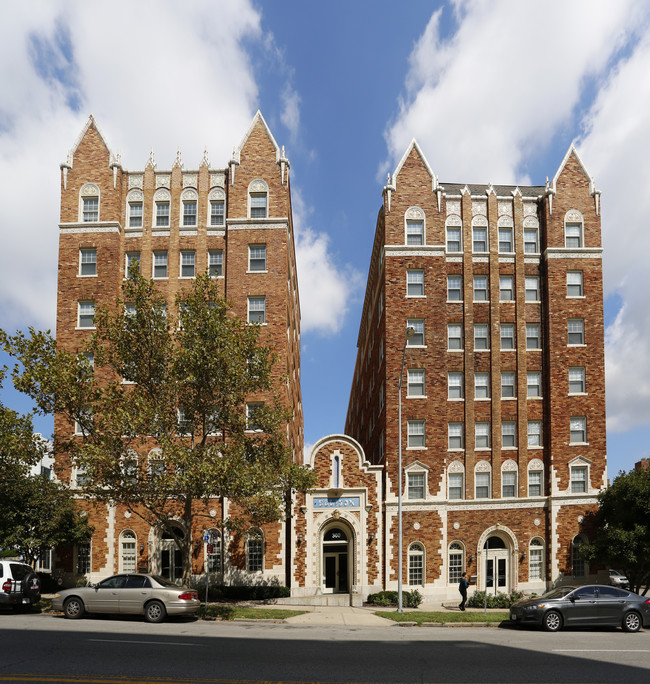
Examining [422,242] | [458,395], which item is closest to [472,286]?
[422,242]

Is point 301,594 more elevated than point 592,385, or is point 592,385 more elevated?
point 592,385

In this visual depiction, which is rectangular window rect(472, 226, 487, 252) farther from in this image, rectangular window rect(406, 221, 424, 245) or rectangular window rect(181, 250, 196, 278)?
rectangular window rect(181, 250, 196, 278)

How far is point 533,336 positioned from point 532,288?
107 inches

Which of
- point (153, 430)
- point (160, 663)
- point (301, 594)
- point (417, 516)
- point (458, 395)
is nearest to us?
point (160, 663)

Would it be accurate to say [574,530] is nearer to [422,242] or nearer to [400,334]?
[400,334]

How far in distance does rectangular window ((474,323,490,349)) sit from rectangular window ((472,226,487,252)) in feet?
14.1

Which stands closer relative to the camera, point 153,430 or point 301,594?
point 153,430

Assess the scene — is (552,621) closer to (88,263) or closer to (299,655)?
(299,655)

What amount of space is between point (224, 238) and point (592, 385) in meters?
21.5

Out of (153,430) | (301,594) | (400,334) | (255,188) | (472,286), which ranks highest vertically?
(255,188)

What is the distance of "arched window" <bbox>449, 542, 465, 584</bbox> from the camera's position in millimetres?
34281

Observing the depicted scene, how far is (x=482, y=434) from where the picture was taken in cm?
3641

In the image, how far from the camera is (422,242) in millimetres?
37219

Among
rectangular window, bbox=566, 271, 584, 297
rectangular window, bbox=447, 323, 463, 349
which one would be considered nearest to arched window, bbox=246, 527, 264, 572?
rectangular window, bbox=447, 323, 463, 349
